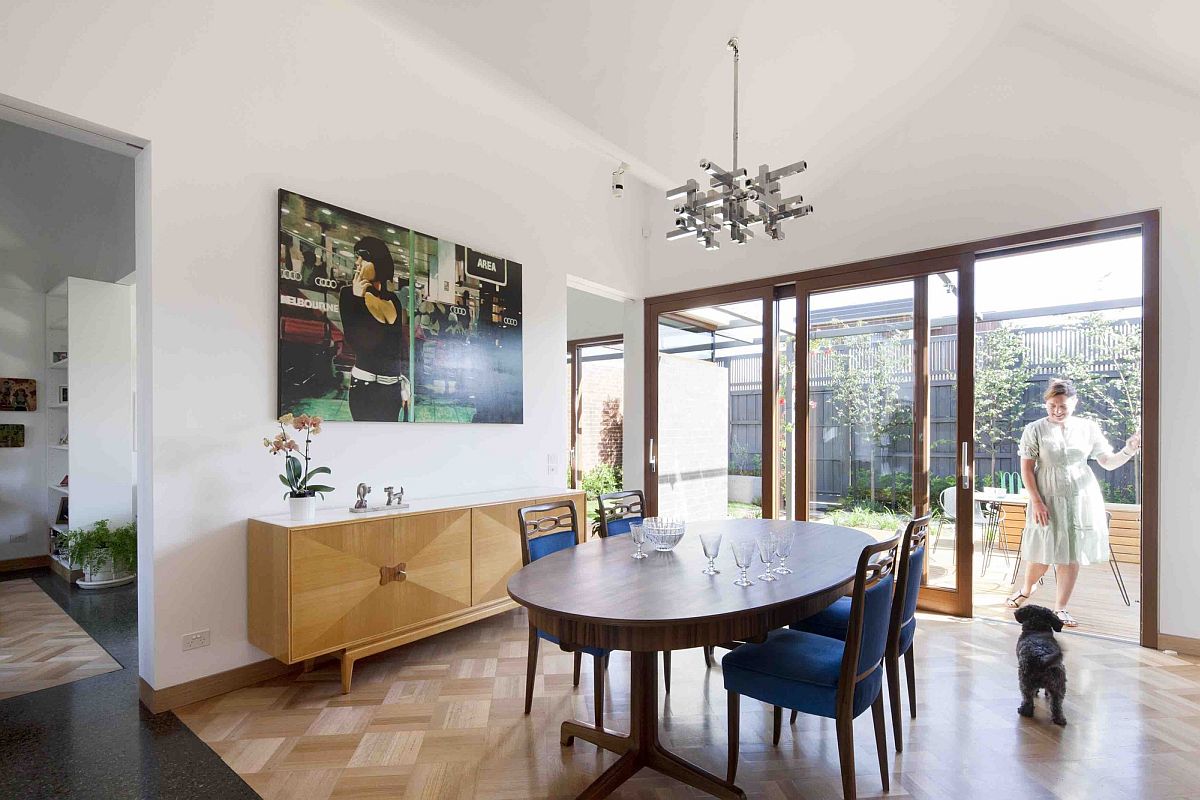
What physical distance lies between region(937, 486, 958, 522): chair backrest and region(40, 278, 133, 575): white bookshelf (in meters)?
6.00

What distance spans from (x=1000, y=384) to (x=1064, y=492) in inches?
31.4

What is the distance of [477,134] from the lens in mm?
4184

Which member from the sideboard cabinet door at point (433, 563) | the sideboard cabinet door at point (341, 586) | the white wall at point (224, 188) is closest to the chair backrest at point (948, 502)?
the sideboard cabinet door at point (433, 563)

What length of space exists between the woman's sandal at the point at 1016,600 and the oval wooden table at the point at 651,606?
232 cm

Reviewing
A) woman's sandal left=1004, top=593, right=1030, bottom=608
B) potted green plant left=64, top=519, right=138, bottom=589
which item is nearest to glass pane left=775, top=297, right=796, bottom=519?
woman's sandal left=1004, top=593, right=1030, bottom=608

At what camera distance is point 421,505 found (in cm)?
343

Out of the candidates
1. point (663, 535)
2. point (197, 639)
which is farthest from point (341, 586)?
point (663, 535)

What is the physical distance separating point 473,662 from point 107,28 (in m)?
3.25

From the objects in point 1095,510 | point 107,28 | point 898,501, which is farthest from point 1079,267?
point 107,28

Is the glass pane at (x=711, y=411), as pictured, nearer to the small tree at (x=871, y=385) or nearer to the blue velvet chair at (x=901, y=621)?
the small tree at (x=871, y=385)

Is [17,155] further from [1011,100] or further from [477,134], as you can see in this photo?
[1011,100]

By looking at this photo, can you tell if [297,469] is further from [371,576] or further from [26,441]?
[26,441]

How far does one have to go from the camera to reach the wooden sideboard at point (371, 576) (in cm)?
273

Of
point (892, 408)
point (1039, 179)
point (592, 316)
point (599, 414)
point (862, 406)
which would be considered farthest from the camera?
point (599, 414)
